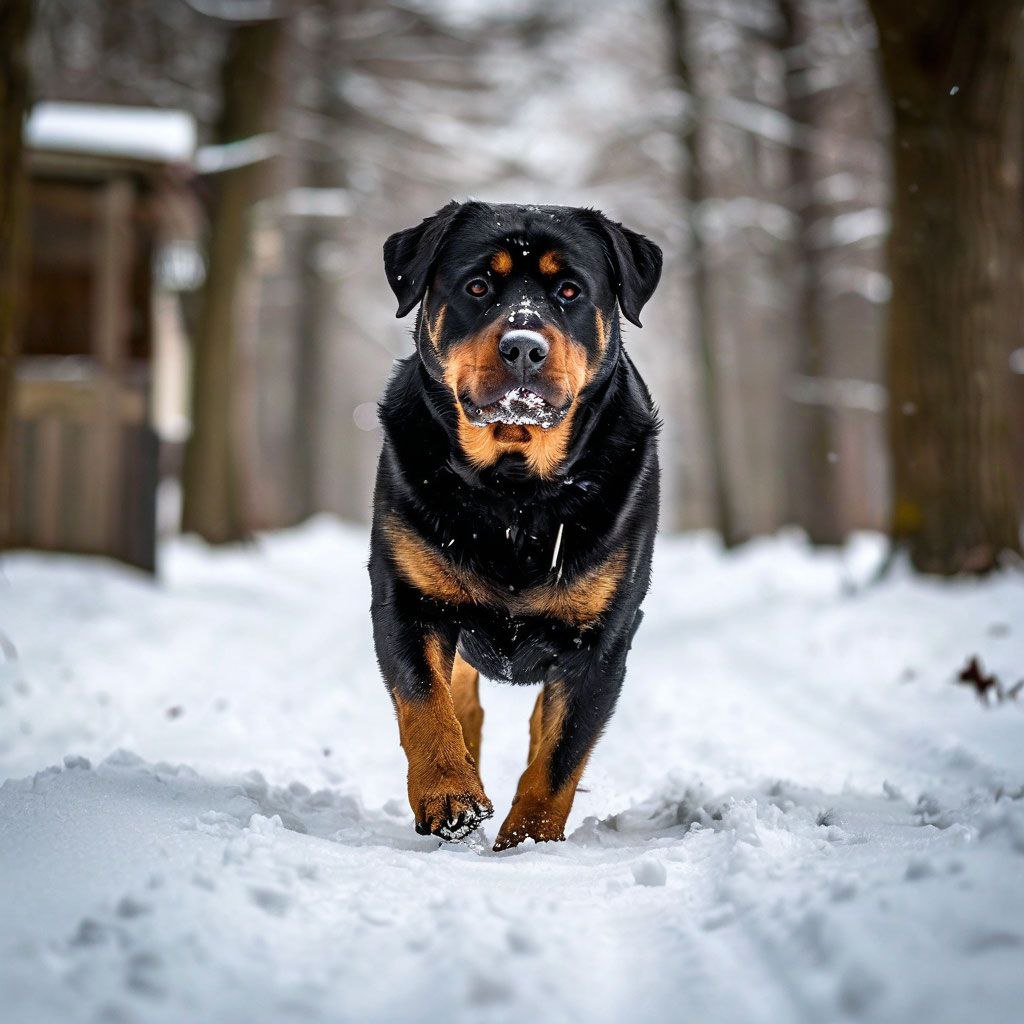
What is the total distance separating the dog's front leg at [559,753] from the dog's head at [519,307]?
67cm

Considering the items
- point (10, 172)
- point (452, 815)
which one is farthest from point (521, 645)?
point (10, 172)

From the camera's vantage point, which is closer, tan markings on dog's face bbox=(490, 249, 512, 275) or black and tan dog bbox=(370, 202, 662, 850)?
black and tan dog bbox=(370, 202, 662, 850)

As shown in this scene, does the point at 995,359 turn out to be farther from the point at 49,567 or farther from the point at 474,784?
the point at 49,567

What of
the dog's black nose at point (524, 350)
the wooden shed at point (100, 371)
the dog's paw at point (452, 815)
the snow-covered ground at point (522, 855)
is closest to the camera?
the snow-covered ground at point (522, 855)

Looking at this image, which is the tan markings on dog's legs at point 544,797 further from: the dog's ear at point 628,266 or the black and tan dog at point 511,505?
the dog's ear at point 628,266

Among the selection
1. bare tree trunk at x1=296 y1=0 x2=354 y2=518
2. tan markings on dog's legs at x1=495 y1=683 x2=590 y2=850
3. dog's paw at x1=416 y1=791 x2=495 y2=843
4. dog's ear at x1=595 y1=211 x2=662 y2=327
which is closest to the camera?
dog's paw at x1=416 y1=791 x2=495 y2=843

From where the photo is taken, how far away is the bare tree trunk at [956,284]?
23.4 feet

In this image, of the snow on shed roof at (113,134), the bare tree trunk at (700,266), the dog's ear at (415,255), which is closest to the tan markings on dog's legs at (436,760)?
the dog's ear at (415,255)

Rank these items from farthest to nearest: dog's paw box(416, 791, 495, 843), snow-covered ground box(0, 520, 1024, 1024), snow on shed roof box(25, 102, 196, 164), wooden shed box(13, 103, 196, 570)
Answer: wooden shed box(13, 103, 196, 570) → snow on shed roof box(25, 102, 196, 164) → dog's paw box(416, 791, 495, 843) → snow-covered ground box(0, 520, 1024, 1024)

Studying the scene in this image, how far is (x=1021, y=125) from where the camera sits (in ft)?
40.1

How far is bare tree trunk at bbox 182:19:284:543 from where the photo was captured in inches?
507

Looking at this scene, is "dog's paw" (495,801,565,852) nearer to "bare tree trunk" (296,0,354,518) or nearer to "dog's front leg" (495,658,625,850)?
"dog's front leg" (495,658,625,850)

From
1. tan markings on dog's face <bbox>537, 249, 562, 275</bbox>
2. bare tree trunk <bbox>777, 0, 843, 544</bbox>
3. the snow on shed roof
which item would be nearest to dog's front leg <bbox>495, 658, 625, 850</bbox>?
tan markings on dog's face <bbox>537, 249, 562, 275</bbox>

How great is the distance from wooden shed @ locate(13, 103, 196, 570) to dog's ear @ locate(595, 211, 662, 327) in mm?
7383
